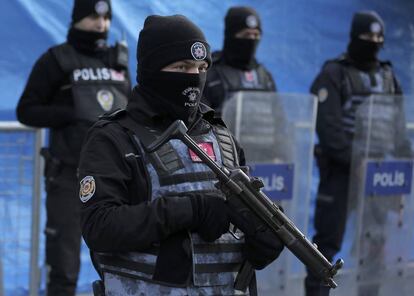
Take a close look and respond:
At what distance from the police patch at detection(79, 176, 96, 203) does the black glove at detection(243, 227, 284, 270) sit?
1.54ft

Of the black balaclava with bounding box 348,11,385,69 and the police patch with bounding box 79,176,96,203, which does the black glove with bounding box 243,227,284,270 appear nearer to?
the police patch with bounding box 79,176,96,203

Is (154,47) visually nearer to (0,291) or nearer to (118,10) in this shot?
(0,291)

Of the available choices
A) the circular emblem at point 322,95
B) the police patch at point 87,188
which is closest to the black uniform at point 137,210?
the police patch at point 87,188

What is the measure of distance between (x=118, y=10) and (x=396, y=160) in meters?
2.12

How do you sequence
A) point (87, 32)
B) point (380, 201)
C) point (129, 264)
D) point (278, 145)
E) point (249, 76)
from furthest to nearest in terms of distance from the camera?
point (249, 76), point (380, 201), point (278, 145), point (87, 32), point (129, 264)

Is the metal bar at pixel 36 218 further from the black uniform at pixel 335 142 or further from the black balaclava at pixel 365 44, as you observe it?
the black balaclava at pixel 365 44

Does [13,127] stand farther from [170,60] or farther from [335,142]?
[170,60]

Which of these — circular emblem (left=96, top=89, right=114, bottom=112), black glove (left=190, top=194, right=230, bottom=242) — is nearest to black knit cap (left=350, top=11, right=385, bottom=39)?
circular emblem (left=96, top=89, right=114, bottom=112)

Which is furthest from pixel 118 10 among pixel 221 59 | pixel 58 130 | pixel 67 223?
pixel 67 223

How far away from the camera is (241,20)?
5469 mm

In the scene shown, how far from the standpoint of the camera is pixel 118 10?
5762 millimetres

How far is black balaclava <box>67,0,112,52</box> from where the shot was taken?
15.7 ft

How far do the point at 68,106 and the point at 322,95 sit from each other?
1773mm

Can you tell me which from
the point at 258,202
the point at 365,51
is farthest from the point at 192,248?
the point at 365,51
